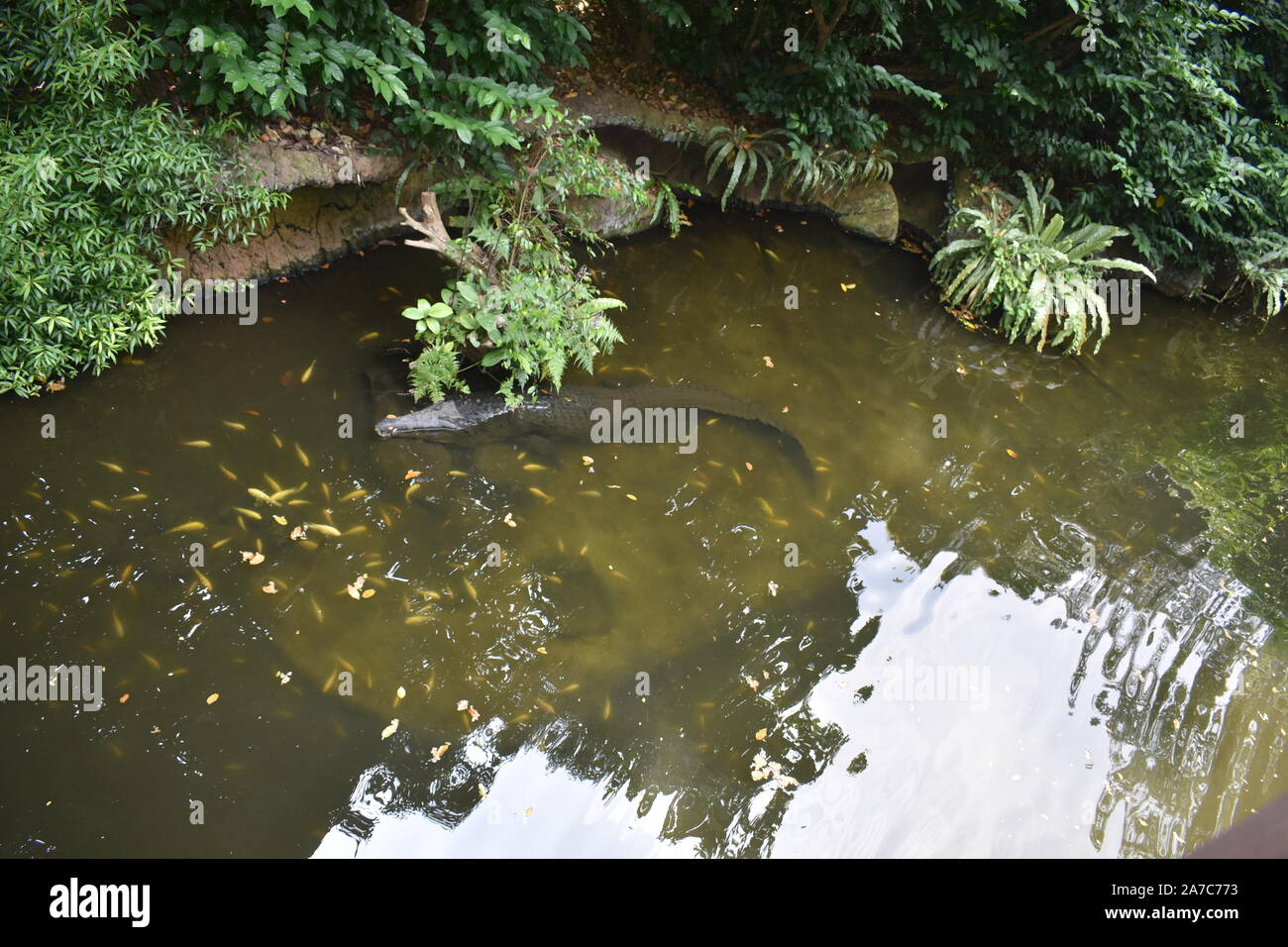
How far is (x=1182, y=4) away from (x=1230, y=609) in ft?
21.4

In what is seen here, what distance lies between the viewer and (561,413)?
6371 millimetres

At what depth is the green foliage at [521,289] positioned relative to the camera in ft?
19.9

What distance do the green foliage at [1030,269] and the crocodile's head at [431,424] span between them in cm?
528

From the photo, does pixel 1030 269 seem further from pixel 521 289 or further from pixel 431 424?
pixel 431 424

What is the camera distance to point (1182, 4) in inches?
343

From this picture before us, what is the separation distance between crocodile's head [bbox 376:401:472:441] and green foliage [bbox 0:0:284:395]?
175cm

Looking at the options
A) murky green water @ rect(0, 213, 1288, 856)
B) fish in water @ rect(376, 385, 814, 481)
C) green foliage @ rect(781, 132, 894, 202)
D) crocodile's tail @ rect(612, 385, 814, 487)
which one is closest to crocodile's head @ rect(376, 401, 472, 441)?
fish in water @ rect(376, 385, 814, 481)

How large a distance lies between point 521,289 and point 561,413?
0.95 m

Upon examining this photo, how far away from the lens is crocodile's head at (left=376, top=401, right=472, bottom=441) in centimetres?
593

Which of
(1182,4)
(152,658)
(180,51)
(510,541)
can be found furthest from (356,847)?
(1182,4)

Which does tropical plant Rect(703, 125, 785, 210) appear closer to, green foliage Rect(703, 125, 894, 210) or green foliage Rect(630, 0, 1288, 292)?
green foliage Rect(703, 125, 894, 210)

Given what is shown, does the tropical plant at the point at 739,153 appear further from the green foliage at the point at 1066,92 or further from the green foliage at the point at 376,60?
the green foliage at the point at 376,60

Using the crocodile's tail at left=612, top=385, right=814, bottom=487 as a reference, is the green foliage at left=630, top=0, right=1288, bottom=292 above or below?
above

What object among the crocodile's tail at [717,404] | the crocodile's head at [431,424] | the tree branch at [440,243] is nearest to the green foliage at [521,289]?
the tree branch at [440,243]
